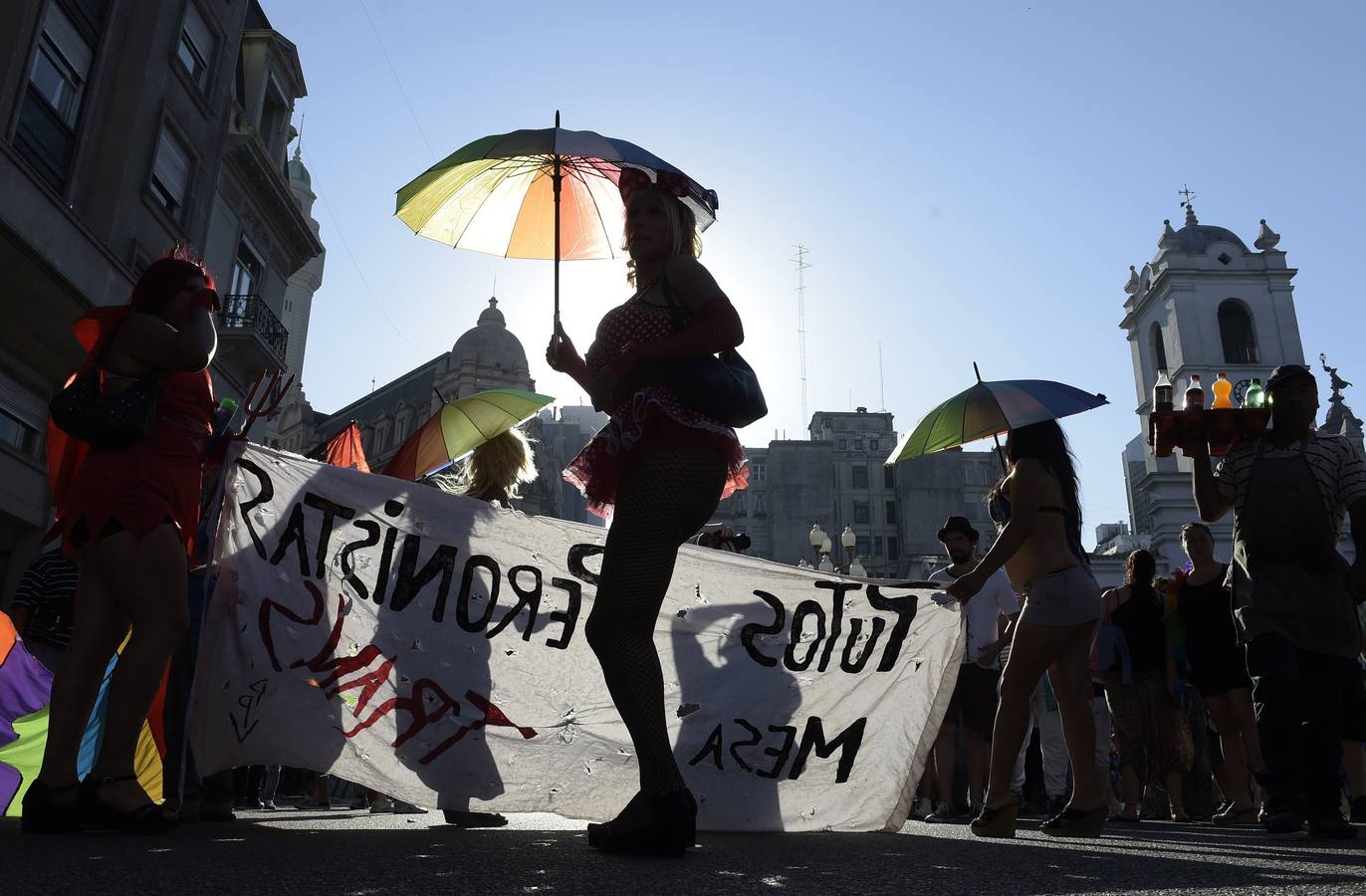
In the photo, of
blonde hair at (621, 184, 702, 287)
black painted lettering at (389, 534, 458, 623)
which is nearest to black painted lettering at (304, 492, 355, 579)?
black painted lettering at (389, 534, 458, 623)

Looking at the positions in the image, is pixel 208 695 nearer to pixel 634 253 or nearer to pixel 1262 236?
pixel 634 253

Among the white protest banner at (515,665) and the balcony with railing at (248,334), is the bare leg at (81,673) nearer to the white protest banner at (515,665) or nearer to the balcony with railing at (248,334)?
the white protest banner at (515,665)

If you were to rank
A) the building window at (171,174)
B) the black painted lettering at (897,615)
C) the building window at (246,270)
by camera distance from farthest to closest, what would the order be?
the building window at (246,270)
the building window at (171,174)
the black painted lettering at (897,615)

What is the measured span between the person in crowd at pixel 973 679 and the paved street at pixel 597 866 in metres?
3.45

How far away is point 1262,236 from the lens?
53.2m

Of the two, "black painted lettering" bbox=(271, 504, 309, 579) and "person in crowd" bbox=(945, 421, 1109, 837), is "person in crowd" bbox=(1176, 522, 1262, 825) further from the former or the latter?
"black painted lettering" bbox=(271, 504, 309, 579)

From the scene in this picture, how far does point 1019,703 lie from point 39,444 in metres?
15.2

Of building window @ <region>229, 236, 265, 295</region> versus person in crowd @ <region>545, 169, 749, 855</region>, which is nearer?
person in crowd @ <region>545, 169, 749, 855</region>

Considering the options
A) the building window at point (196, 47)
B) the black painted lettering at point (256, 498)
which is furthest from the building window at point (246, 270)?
the black painted lettering at point (256, 498)

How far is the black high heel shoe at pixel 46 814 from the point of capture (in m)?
2.91

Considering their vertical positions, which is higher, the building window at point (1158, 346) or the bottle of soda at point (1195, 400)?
the building window at point (1158, 346)

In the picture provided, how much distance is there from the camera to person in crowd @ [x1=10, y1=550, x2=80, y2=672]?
4.46 metres

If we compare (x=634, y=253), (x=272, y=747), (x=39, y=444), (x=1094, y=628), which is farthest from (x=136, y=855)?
(x=39, y=444)

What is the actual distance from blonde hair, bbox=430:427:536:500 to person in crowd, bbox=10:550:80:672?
69.2 inches
